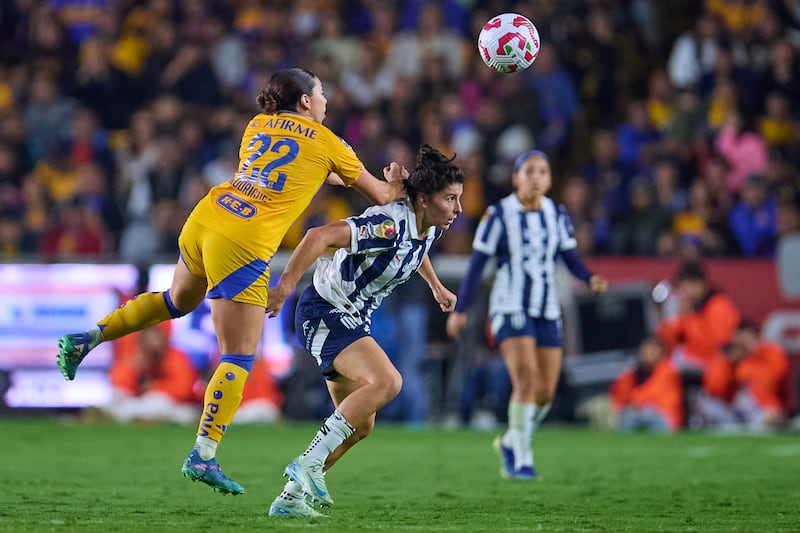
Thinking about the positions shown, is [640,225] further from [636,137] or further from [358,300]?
[358,300]

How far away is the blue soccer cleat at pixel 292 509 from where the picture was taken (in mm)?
7332

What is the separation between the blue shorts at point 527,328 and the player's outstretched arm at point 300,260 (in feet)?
12.1

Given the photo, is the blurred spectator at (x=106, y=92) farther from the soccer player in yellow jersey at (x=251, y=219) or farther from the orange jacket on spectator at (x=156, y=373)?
the soccer player in yellow jersey at (x=251, y=219)

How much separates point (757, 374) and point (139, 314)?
9.78m

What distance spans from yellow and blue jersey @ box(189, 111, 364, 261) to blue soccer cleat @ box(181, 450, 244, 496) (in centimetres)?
117

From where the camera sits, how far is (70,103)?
20.2 meters

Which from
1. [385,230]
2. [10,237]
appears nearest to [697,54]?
[10,237]

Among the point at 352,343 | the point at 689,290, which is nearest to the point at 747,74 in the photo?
the point at 689,290

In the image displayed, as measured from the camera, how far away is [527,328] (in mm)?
10805

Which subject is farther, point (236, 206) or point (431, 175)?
point (431, 175)

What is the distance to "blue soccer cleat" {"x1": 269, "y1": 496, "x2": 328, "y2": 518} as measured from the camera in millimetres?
7332

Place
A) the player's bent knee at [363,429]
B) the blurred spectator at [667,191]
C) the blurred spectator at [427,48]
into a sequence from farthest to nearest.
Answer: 1. the blurred spectator at [427,48]
2. the blurred spectator at [667,191]
3. the player's bent knee at [363,429]

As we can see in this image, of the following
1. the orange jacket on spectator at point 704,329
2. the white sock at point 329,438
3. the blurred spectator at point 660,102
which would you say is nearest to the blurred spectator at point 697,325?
the orange jacket on spectator at point 704,329

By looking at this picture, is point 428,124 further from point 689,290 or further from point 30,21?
point 30,21
